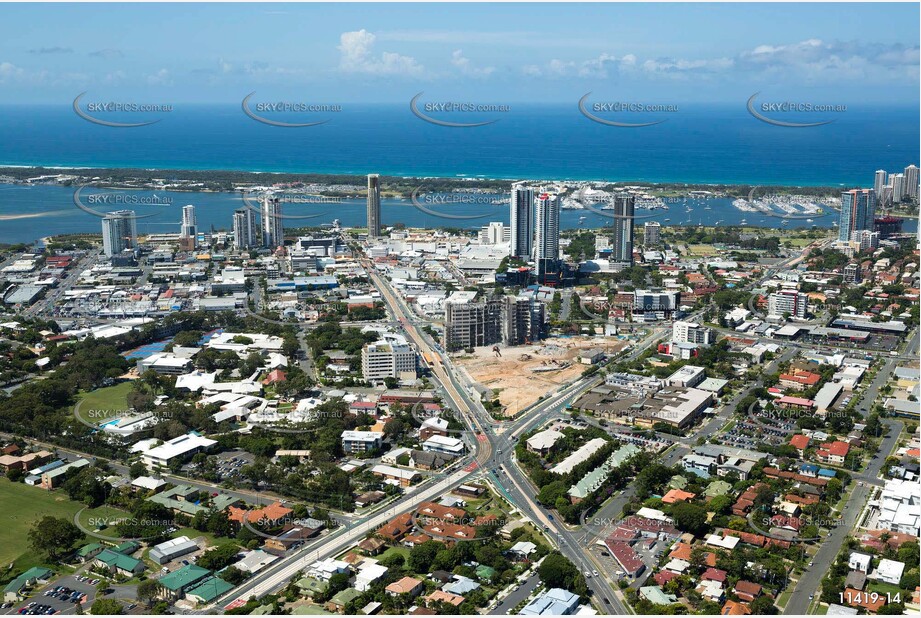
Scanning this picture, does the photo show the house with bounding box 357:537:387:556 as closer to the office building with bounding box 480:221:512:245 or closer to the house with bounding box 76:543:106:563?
the house with bounding box 76:543:106:563

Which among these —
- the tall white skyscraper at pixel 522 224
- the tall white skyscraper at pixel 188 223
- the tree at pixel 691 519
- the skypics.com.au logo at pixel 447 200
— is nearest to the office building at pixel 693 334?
the tree at pixel 691 519

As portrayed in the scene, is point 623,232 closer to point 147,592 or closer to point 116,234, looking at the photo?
point 116,234

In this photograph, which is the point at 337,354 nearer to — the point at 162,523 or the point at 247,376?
the point at 247,376

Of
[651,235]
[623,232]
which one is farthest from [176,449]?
[651,235]

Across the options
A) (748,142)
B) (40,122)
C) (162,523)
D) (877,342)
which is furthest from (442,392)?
(40,122)

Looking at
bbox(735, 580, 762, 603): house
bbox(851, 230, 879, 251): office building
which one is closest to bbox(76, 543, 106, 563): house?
bbox(735, 580, 762, 603): house
